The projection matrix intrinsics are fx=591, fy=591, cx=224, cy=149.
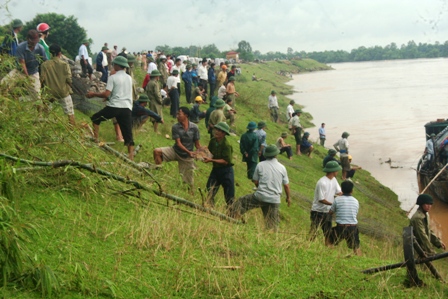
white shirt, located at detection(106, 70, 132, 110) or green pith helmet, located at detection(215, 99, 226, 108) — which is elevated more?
white shirt, located at detection(106, 70, 132, 110)

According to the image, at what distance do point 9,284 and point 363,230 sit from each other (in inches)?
405

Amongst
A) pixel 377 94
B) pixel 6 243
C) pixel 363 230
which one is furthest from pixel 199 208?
pixel 377 94

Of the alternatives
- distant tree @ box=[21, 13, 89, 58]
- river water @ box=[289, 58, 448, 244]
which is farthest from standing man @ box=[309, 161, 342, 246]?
distant tree @ box=[21, 13, 89, 58]

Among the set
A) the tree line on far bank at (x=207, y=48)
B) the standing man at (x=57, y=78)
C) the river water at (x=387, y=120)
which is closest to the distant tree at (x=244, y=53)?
the tree line on far bank at (x=207, y=48)

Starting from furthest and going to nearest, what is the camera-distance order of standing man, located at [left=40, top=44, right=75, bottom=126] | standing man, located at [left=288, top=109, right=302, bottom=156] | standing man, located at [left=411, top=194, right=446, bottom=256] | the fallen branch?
1. standing man, located at [left=288, top=109, right=302, bottom=156]
2. standing man, located at [left=40, top=44, right=75, bottom=126]
3. standing man, located at [left=411, top=194, right=446, bottom=256]
4. the fallen branch

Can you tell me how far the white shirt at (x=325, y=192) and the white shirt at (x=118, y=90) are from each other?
3525 millimetres

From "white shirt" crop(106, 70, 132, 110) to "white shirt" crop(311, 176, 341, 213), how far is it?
3.53 metres

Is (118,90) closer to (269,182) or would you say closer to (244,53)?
(269,182)

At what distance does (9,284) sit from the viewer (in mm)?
4734

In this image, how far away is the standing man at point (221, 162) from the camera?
9.65m

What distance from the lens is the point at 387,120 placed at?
1737 inches

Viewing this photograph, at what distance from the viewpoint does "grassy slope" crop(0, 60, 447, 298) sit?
550 centimetres

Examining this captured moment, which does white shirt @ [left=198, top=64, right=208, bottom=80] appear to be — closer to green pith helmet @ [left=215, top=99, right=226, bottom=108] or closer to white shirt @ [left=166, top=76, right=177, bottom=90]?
white shirt @ [left=166, top=76, right=177, bottom=90]

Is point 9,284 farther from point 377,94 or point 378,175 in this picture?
point 377,94
